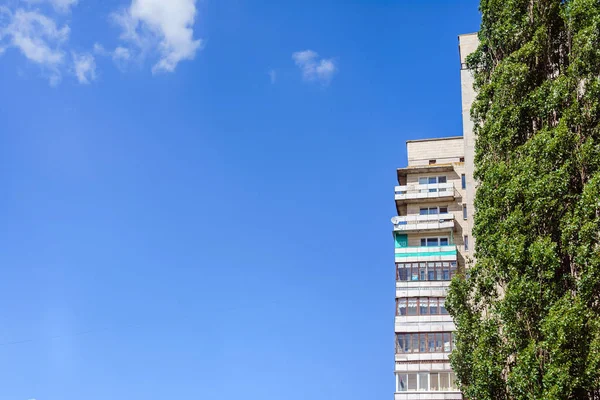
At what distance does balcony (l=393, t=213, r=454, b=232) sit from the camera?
34406mm

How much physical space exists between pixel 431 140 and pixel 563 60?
15.0 metres

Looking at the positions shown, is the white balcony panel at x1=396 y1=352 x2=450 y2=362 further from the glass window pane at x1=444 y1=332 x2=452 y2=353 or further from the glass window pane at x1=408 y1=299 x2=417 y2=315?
the glass window pane at x1=408 y1=299 x2=417 y2=315

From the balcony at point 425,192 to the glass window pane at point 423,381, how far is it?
9001 millimetres

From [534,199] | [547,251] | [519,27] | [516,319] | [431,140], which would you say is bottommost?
[516,319]

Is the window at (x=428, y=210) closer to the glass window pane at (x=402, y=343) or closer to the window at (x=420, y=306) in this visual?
the window at (x=420, y=306)

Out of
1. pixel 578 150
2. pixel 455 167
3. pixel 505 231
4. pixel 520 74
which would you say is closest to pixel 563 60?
pixel 520 74

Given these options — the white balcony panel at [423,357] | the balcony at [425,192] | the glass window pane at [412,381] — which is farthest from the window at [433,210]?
the glass window pane at [412,381]

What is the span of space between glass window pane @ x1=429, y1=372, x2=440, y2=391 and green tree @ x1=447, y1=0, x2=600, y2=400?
26.0 ft

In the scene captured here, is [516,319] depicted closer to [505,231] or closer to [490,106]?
[505,231]

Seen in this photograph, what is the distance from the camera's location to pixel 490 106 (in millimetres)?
24703

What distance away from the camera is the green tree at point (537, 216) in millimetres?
18516

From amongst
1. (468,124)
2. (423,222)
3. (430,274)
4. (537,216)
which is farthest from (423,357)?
(537,216)

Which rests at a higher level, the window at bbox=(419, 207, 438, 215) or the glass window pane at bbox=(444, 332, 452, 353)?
the window at bbox=(419, 207, 438, 215)

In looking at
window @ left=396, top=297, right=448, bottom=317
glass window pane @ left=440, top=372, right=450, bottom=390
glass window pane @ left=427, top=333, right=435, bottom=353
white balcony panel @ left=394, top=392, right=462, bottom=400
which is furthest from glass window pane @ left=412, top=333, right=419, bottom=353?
white balcony panel @ left=394, top=392, right=462, bottom=400
